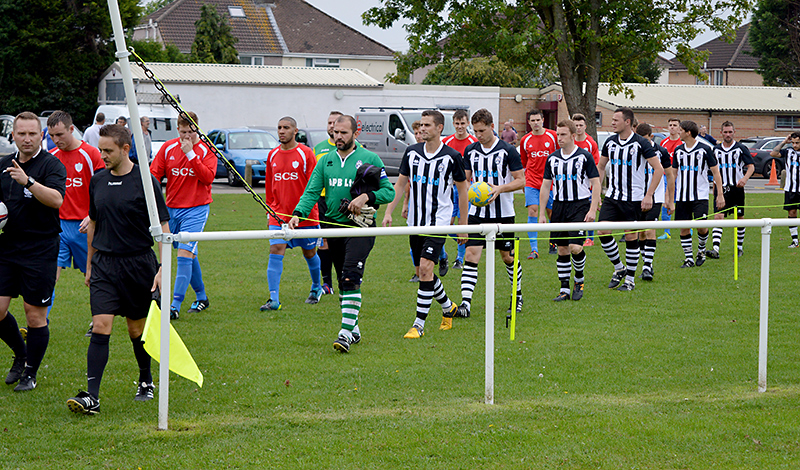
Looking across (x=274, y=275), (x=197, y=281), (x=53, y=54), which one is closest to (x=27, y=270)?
(x=197, y=281)

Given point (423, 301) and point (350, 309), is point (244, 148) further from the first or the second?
point (350, 309)

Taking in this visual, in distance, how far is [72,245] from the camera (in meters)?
8.25

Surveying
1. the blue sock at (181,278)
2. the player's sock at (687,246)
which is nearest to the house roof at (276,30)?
the player's sock at (687,246)

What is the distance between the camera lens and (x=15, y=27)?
39.7m

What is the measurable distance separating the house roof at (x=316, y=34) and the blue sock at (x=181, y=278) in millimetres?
51452

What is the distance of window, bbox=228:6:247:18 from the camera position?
60331mm

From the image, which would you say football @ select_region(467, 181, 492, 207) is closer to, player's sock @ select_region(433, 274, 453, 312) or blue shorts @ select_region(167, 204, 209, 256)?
player's sock @ select_region(433, 274, 453, 312)

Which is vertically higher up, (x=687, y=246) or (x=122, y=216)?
(x=122, y=216)

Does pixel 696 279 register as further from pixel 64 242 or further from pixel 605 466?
pixel 64 242

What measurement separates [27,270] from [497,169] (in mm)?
4880

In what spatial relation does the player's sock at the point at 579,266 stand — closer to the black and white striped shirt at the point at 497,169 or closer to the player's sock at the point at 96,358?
the black and white striped shirt at the point at 497,169

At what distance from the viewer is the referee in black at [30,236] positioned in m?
6.02

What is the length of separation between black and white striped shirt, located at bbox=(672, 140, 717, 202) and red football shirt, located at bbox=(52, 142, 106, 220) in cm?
862

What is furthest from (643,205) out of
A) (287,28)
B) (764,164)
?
(287,28)
